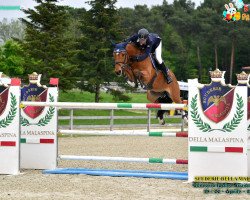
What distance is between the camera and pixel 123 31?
27859 mm

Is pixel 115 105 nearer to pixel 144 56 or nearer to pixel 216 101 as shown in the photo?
pixel 144 56

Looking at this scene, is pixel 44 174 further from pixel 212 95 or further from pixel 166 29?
pixel 166 29

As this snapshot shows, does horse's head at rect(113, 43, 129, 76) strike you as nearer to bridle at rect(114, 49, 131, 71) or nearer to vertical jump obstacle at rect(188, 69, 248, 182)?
bridle at rect(114, 49, 131, 71)

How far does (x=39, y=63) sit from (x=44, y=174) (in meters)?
17.6

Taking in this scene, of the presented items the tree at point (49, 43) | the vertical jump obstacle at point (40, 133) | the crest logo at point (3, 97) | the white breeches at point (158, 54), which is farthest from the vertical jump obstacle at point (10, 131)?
the tree at point (49, 43)

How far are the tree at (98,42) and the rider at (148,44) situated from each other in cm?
1890

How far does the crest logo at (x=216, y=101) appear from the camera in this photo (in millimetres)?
6832

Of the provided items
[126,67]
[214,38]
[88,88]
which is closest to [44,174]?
[126,67]

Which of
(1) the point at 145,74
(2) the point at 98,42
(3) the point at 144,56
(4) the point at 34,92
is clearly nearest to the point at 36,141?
(4) the point at 34,92

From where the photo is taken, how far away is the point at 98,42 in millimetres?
28109

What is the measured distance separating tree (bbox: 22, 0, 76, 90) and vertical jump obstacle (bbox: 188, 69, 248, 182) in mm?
17917

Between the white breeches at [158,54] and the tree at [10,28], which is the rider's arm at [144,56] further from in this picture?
the tree at [10,28]

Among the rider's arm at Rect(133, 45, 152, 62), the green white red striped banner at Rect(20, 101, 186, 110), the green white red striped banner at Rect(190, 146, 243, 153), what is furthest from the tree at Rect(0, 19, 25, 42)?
the green white red striped banner at Rect(190, 146, 243, 153)

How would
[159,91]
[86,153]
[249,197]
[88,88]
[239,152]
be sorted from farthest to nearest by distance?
[88,88]
[86,153]
[159,91]
[239,152]
[249,197]
